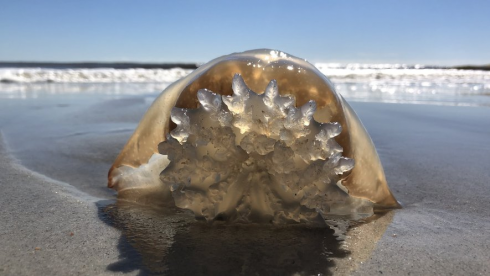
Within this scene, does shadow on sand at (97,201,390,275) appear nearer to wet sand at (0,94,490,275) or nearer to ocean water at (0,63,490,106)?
wet sand at (0,94,490,275)

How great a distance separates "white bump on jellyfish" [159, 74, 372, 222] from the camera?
3.38ft

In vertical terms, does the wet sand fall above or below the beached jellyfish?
below

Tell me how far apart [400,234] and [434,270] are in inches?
9.3

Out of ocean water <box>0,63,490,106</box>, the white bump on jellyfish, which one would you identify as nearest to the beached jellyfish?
the white bump on jellyfish

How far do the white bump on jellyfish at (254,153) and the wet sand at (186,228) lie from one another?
0.12 meters

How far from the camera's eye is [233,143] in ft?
3.41

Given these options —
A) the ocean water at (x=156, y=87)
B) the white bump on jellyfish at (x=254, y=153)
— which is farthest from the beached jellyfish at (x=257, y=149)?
the ocean water at (x=156, y=87)

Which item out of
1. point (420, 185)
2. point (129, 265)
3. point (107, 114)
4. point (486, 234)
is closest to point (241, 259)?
point (129, 265)

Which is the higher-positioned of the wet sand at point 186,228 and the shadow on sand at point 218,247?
the shadow on sand at point 218,247

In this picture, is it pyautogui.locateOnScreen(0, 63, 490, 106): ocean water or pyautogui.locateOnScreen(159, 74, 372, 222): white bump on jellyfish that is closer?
pyautogui.locateOnScreen(159, 74, 372, 222): white bump on jellyfish

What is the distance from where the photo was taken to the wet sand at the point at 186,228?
40.2 inches

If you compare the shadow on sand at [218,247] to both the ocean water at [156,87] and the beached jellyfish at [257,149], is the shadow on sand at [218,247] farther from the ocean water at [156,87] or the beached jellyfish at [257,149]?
the ocean water at [156,87]

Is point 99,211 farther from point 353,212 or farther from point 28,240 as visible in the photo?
point 353,212

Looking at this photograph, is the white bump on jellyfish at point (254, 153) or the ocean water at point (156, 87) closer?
the white bump on jellyfish at point (254, 153)
